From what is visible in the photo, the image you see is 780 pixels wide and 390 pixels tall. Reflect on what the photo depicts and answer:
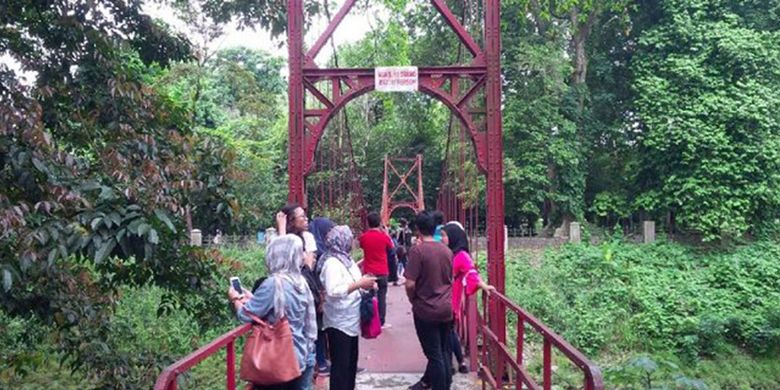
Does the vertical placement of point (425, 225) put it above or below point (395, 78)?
below

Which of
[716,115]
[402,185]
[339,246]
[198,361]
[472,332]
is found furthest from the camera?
[402,185]

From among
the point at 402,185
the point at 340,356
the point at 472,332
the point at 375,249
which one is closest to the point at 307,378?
the point at 340,356

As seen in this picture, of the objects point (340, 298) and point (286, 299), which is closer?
point (286, 299)

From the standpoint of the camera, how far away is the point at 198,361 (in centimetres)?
244

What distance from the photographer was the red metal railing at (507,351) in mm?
2461

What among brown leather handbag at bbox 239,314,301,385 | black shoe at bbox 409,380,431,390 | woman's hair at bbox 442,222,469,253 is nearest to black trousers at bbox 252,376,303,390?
brown leather handbag at bbox 239,314,301,385

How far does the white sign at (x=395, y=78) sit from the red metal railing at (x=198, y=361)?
3207mm

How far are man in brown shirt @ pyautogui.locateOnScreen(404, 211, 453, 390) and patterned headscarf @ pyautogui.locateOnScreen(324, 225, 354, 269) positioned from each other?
0.47m

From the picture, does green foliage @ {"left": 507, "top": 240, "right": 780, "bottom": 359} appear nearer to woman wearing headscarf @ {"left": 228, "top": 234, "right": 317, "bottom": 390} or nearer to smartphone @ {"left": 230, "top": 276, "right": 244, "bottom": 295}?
woman wearing headscarf @ {"left": 228, "top": 234, "right": 317, "bottom": 390}

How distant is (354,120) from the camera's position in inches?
1057

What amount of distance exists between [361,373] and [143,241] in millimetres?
3218

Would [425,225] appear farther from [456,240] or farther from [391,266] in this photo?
[391,266]

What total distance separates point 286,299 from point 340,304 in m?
0.84

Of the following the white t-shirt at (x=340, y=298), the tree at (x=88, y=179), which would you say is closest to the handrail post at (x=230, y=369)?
the tree at (x=88, y=179)
